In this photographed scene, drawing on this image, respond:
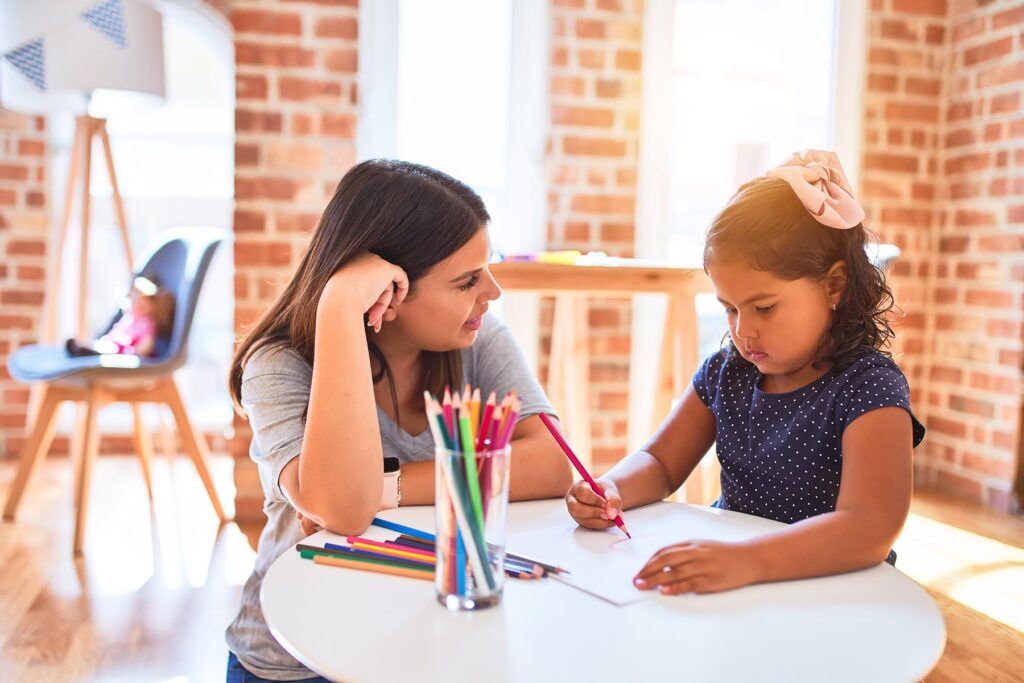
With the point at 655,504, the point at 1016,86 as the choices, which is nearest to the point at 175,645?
the point at 655,504

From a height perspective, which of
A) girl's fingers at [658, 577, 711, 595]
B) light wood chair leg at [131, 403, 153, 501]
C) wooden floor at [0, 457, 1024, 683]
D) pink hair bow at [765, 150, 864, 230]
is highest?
pink hair bow at [765, 150, 864, 230]

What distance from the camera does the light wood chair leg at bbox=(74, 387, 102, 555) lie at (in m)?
2.62

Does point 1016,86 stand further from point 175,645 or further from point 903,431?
point 175,645

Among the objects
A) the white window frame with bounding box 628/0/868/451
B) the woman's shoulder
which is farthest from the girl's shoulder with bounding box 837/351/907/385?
the white window frame with bounding box 628/0/868/451

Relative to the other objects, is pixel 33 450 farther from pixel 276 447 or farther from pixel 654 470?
pixel 654 470

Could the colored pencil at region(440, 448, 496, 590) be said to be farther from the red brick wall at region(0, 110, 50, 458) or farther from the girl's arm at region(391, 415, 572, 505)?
the red brick wall at region(0, 110, 50, 458)

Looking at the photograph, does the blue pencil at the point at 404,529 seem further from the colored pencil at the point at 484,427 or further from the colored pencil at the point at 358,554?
the colored pencil at the point at 484,427

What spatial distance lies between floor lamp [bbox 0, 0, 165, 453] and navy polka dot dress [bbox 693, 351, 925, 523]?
2.37 metres

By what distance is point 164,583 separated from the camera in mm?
2420

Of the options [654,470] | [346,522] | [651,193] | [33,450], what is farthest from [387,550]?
[651,193]

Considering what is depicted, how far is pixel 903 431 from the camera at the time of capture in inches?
43.8

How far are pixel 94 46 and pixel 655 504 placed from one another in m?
2.55

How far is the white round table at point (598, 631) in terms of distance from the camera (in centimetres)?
71

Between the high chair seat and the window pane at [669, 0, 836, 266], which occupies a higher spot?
the window pane at [669, 0, 836, 266]
